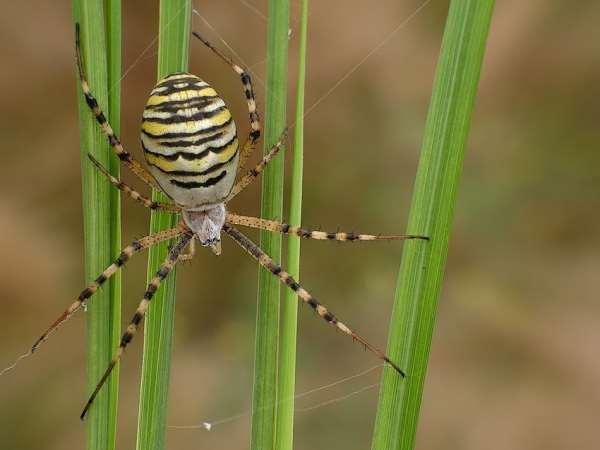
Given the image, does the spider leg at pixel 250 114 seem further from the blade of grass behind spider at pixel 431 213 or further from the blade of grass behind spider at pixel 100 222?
the blade of grass behind spider at pixel 431 213

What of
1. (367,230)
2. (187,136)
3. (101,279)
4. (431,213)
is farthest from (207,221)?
(367,230)

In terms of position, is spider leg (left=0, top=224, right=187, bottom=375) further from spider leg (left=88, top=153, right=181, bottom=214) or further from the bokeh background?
the bokeh background

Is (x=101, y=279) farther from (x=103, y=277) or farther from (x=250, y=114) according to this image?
(x=250, y=114)

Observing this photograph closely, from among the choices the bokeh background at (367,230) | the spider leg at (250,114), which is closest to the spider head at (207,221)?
the spider leg at (250,114)

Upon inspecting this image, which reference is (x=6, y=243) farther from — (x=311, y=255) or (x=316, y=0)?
(x=316, y=0)

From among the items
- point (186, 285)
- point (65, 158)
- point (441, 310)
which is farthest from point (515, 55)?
point (65, 158)
